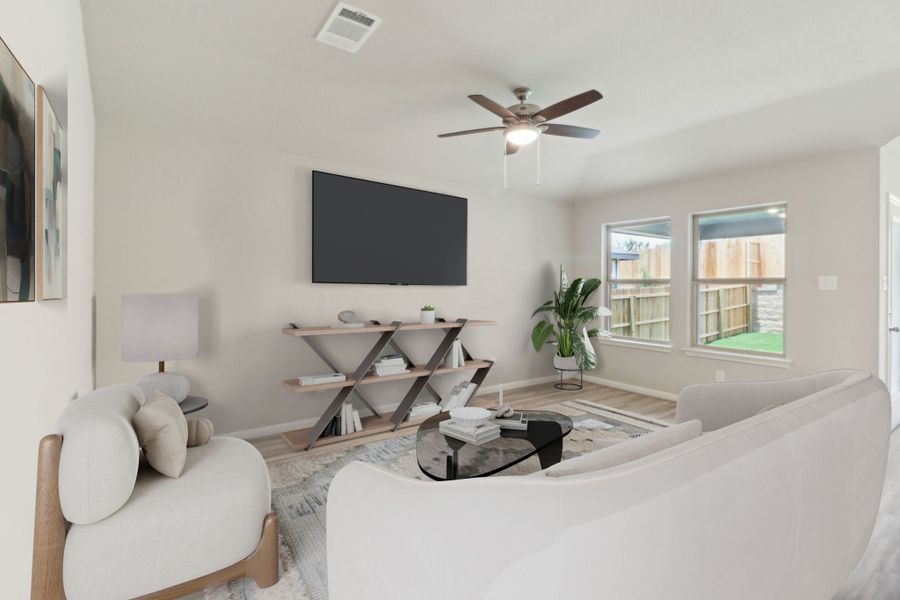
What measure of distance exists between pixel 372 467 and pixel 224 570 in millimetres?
899

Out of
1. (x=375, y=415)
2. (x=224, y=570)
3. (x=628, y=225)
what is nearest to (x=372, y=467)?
(x=224, y=570)

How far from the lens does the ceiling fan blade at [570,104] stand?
2.44 m

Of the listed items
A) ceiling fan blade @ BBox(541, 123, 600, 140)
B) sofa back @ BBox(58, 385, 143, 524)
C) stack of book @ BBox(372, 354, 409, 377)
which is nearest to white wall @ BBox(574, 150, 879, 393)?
ceiling fan blade @ BBox(541, 123, 600, 140)

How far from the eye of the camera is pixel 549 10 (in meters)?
2.28

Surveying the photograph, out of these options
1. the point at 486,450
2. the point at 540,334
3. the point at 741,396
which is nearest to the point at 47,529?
the point at 486,450

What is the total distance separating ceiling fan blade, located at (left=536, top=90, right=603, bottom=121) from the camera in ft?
8.02

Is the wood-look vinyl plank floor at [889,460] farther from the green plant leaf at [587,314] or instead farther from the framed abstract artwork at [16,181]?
the framed abstract artwork at [16,181]

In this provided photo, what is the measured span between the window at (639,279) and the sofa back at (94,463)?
4.96m

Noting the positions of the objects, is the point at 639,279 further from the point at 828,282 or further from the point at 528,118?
the point at 528,118

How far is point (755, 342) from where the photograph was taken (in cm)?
424

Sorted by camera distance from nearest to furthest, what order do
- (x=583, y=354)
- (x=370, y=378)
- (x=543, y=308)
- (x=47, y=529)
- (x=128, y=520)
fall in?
(x=47, y=529)
(x=128, y=520)
(x=370, y=378)
(x=583, y=354)
(x=543, y=308)

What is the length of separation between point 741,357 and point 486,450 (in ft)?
11.1

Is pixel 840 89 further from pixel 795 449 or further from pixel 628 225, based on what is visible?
pixel 795 449

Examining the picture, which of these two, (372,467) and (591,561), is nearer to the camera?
(591,561)
